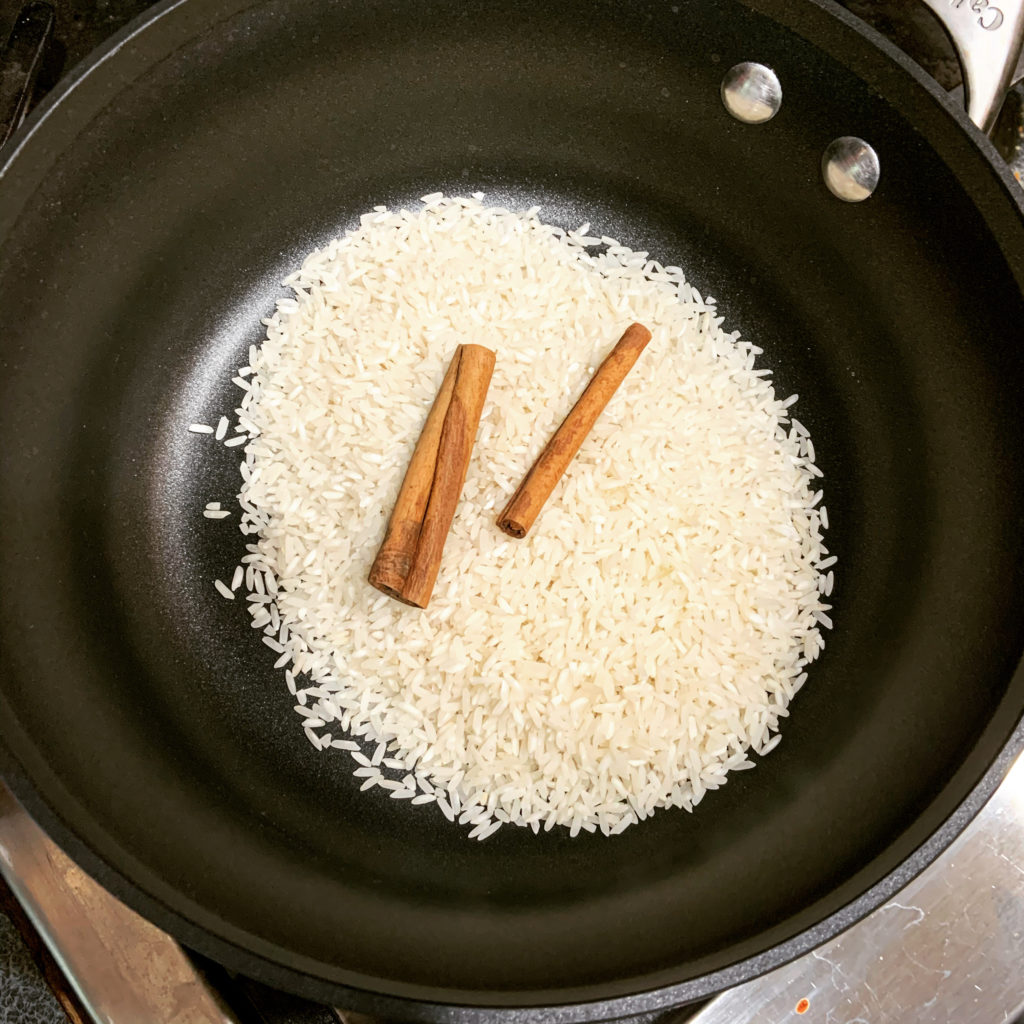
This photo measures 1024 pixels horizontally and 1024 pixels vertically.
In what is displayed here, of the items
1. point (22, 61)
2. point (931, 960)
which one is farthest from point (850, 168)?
point (22, 61)

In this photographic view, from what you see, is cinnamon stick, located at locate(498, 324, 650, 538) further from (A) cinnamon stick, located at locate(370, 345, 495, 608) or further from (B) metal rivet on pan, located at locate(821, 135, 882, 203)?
(B) metal rivet on pan, located at locate(821, 135, 882, 203)

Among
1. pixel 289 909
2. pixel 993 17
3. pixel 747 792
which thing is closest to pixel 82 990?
pixel 289 909

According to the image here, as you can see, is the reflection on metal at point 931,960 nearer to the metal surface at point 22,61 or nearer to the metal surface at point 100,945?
the metal surface at point 100,945

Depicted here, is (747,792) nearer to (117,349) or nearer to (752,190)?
(752,190)

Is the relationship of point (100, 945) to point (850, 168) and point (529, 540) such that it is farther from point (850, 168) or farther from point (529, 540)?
point (850, 168)

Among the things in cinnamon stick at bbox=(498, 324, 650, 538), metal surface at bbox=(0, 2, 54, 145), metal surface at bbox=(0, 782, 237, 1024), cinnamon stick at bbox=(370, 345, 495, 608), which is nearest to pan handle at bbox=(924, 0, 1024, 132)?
cinnamon stick at bbox=(498, 324, 650, 538)

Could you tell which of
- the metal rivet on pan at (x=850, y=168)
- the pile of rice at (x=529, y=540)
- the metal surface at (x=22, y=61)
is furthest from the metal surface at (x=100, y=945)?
the metal rivet on pan at (x=850, y=168)
